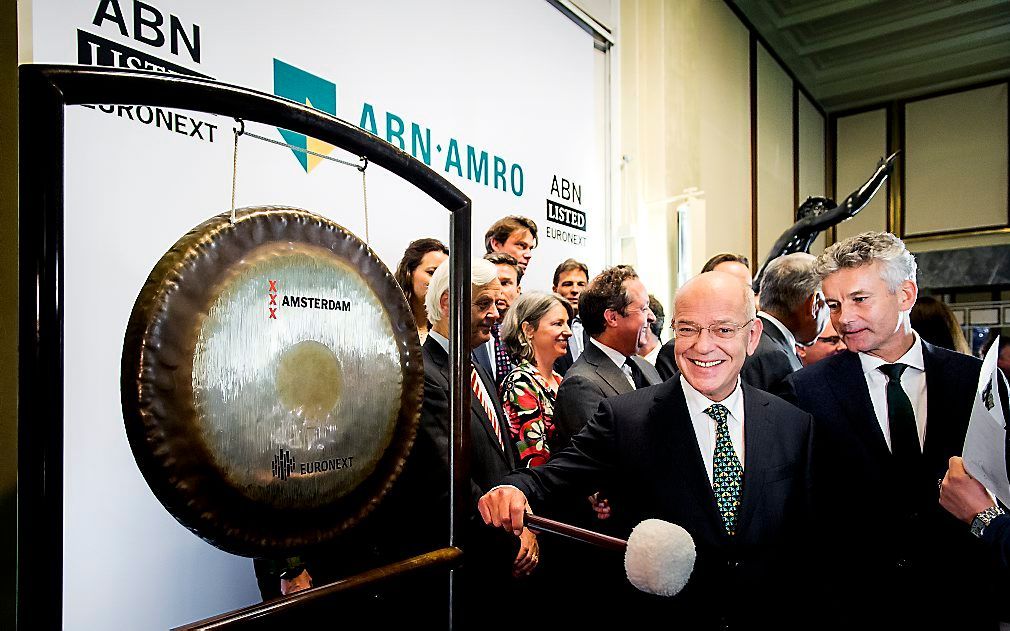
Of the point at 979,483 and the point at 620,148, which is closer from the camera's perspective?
the point at 979,483

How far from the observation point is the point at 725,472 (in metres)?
1.44

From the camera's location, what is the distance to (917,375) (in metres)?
1.62

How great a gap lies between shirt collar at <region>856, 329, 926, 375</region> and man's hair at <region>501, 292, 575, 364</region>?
1.04 meters

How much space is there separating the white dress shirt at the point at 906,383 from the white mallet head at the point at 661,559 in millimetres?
686

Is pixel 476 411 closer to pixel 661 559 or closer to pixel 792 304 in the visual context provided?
pixel 661 559

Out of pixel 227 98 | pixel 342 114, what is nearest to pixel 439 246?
pixel 342 114

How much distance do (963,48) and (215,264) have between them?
771cm

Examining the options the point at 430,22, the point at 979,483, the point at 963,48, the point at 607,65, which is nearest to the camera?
the point at 979,483

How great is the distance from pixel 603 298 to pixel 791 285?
78cm

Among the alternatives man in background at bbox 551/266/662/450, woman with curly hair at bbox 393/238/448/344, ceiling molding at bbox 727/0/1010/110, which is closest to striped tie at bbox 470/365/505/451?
man in background at bbox 551/266/662/450

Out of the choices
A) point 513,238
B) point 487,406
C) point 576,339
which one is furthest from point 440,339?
point 576,339

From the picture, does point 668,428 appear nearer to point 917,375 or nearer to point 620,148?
point 917,375

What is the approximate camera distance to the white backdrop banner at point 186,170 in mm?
1723

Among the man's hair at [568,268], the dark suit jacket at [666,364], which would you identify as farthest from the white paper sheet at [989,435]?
the man's hair at [568,268]
